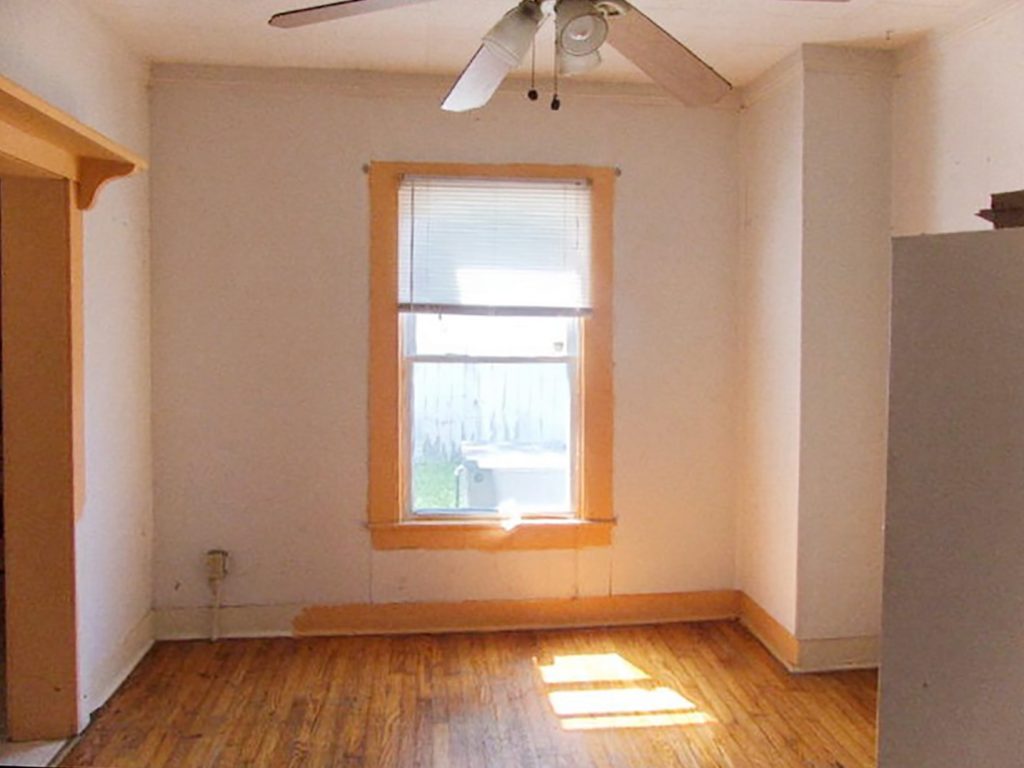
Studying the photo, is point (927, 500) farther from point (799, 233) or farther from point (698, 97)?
point (799, 233)

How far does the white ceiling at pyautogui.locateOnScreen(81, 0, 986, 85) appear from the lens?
9.48 ft

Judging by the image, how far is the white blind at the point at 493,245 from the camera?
12.1ft

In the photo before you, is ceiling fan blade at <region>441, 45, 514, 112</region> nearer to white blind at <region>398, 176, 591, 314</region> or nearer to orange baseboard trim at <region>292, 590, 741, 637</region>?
white blind at <region>398, 176, 591, 314</region>

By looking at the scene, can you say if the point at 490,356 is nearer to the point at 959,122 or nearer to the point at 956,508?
the point at 959,122

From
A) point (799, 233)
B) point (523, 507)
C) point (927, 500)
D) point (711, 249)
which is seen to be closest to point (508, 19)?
point (927, 500)

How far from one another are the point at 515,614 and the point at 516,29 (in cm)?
270

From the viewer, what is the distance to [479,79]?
2.21 meters

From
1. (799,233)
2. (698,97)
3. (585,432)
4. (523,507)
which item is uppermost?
(698,97)

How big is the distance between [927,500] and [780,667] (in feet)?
7.20

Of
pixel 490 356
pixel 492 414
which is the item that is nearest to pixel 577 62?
pixel 490 356

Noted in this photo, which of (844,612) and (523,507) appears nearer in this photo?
(844,612)

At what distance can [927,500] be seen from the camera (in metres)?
1.47

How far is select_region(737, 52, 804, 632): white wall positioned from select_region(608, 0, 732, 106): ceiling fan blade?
125cm

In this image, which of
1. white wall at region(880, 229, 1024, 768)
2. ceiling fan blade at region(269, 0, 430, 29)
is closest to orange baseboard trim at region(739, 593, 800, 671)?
white wall at region(880, 229, 1024, 768)
